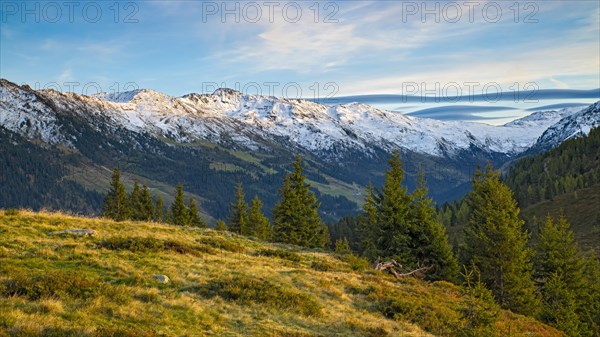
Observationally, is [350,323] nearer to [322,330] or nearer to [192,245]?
[322,330]

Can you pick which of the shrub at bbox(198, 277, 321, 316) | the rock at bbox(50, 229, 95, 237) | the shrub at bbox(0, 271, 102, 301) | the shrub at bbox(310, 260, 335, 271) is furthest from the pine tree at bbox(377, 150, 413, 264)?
the shrub at bbox(0, 271, 102, 301)

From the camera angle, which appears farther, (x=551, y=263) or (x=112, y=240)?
(x=551, y=263)

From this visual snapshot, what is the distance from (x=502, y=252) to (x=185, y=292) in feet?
102

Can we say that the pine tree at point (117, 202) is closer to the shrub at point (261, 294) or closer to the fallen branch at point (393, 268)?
the fallen branch at point (393, 268)

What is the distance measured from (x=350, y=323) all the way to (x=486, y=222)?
2683cm

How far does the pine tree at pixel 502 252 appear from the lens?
3759 cm

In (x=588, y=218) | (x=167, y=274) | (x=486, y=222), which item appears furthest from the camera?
(x=588, y=218)

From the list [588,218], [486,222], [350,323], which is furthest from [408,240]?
[588,218]

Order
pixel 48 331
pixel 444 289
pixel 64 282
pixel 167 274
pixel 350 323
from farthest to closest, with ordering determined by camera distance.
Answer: pixel 444 289, pixel 167 274, pixel 350 323, pixel 64 282, pixel 48 331

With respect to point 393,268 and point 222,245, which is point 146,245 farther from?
point 393,268

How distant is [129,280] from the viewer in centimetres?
1770

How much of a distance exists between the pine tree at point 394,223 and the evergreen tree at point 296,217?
16835 mm

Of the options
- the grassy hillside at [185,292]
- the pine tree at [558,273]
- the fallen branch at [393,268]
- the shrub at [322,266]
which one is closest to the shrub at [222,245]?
the grassy hillside at [185,292]

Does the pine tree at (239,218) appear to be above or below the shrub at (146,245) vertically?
below
